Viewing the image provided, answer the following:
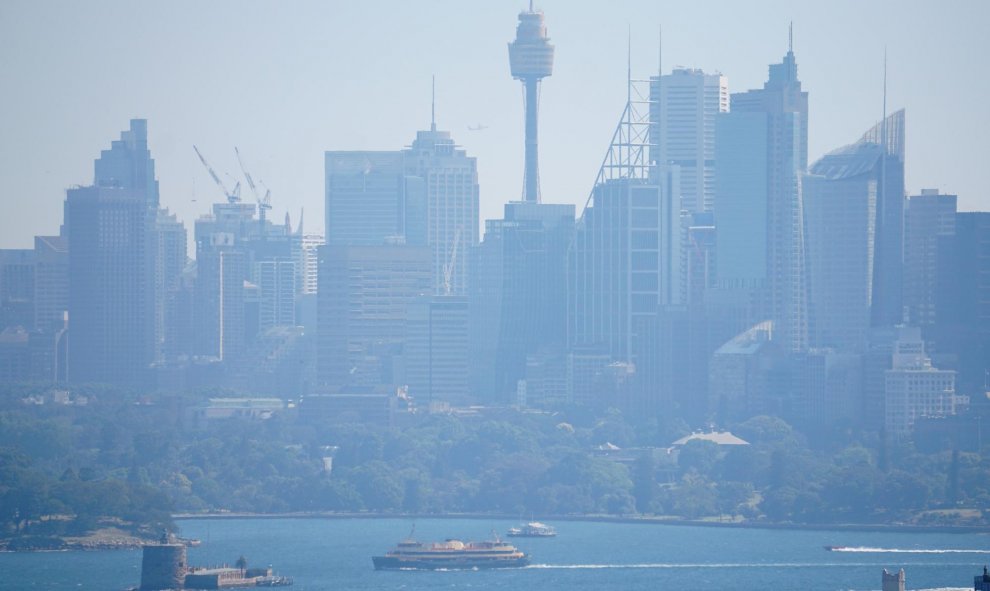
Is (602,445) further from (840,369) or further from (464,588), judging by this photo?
(464,588)

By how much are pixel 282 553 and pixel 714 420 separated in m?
62.9

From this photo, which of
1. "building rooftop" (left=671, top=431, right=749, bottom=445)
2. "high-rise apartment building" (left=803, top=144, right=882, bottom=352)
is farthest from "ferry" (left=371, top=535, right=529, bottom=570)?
"high-rise apartment building" (left=803, top=144, right=882, bottom=352)

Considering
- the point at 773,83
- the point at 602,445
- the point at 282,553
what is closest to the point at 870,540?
the point at 282,553

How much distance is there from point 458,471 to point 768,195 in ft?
153

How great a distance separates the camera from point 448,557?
4405 inches

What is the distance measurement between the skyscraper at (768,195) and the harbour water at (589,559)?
176 feet

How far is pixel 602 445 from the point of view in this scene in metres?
162

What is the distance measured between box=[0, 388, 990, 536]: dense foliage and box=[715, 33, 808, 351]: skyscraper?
673 inches

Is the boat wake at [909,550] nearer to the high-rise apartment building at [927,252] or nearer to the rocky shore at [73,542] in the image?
the rocky shore at [73,542]

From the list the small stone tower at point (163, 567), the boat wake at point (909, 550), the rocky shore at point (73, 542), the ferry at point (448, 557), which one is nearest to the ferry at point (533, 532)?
the ferry at point (448, 557)

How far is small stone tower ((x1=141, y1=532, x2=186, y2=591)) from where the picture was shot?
100 metres

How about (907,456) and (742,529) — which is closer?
(742,529)

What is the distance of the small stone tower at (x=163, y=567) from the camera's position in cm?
10044

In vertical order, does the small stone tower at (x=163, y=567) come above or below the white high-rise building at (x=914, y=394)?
below
